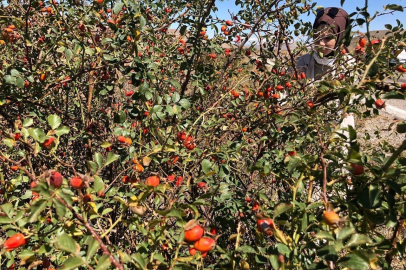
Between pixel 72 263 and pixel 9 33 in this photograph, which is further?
pixel 9 33

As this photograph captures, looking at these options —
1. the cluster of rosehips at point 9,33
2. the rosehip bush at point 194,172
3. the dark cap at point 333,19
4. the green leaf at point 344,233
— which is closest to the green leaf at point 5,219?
the rosehip bush at point 194,172

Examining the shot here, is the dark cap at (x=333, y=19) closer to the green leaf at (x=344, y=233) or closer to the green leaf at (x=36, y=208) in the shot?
the green leaf at (x=344, y=233)

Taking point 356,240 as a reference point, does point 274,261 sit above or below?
below

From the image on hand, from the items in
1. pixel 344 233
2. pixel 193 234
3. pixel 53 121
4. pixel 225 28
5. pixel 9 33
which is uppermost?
pixel 225 28

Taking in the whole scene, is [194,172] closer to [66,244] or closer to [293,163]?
[293,163]

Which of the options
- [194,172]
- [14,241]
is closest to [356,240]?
[14,241]

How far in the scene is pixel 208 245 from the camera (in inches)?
32.0

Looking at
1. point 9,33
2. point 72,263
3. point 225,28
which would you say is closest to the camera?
point 72,263

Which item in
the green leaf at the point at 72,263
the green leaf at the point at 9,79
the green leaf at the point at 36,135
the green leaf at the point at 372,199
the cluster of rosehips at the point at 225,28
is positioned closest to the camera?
the green leaf at the point at 72,263

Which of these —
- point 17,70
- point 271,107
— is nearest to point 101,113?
point 17,70

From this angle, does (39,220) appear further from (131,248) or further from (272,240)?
(272,240)

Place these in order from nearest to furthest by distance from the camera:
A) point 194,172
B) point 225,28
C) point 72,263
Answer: point 72,263 → point 194,172 → point 225,28

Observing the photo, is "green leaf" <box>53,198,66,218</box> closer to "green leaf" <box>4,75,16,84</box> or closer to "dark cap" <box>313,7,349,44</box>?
"green leaf" <box>4,75,16,84</box>

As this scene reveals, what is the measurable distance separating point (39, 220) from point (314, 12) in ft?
7.12
